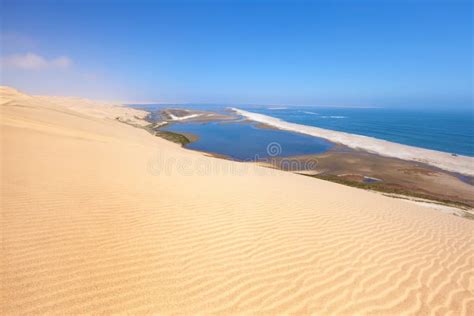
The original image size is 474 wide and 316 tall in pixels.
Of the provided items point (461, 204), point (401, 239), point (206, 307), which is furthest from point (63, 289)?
point (461, 204)

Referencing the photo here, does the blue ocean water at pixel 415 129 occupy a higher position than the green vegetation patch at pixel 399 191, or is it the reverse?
the blue ocean water at pixel 415 129

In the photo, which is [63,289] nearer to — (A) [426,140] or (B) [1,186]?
(B) [1,186]

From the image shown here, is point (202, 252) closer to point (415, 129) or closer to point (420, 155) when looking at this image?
point (420, 155)

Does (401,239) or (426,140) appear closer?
(401,239)

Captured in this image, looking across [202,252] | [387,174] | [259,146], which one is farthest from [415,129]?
[202,252]

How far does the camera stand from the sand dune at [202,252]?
2.87 m

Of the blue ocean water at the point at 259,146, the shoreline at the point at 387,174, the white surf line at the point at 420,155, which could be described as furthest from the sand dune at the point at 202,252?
the white surf line at the point at 420,155

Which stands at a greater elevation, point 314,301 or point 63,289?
point 63,289

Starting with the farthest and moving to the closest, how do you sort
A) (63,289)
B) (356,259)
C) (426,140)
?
(426,140)
(356,259)
(63,289)

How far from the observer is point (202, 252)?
3.84 meters

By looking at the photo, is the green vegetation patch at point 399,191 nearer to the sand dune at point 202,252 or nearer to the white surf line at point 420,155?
the sand dune at point 202,252

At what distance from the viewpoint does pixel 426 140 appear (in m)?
41.0

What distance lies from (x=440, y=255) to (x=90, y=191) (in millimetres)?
7575

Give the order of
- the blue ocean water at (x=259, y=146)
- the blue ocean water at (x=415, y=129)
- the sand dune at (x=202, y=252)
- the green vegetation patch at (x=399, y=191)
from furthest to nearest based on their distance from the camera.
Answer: the blue ocean water at (x=415, y=129)
the blue ocean water at (x=259, y=146)
the green vegetation patch at (x=399, y=191)
the sand dune at (x=202, y=252)
